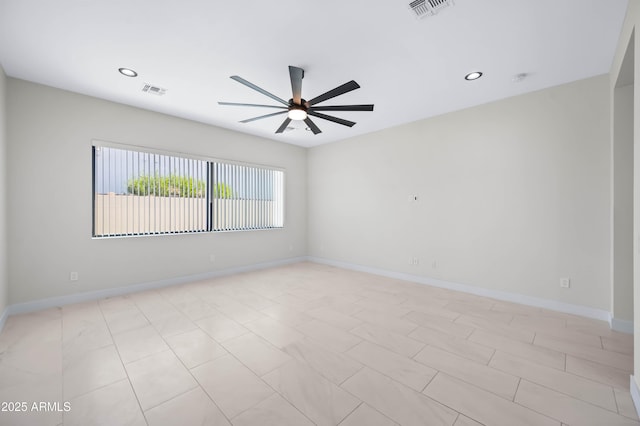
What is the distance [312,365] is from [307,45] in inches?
118

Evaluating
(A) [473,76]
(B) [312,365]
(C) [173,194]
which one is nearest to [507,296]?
(A) [473,76]

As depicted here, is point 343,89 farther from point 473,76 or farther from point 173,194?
point 173,194

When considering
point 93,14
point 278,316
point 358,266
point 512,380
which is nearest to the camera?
point 512,380

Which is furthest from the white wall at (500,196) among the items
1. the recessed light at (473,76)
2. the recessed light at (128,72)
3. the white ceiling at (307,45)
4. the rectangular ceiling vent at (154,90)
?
the recessed light at (128,72)

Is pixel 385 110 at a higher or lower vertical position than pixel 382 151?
higher

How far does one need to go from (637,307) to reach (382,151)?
4.07 m

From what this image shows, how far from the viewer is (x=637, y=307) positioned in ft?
5.68

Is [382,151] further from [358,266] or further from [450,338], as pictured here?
[450,338]

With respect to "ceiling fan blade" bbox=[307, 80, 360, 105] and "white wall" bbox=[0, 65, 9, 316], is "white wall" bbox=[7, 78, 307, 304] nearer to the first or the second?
"white wall" bbox=[0, 65, 9, 316]

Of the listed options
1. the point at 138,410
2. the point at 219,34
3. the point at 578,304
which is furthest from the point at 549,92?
the point at 138,410

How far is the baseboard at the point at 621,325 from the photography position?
276 cm

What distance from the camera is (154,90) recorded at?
11.5 ft

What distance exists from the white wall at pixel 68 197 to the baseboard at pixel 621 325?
590 cm

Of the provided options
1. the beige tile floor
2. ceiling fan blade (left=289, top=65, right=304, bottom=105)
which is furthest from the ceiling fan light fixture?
the beige tile floor
